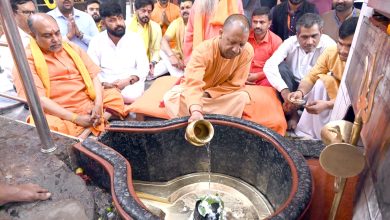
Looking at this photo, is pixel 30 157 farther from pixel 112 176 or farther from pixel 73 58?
pixel 73 58

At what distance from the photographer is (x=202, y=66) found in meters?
Answer: 2.57

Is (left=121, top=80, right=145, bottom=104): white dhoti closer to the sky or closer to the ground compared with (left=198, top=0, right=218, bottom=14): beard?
closer to the ground

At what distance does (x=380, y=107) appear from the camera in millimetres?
1102

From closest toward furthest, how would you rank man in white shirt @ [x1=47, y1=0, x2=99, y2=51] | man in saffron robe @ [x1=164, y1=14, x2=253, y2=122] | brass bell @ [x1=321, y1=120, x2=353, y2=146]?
brass bell @ [x1=321, y1=120, x2=353, y2=146]
man in saffron robe @ [x1=164, y1=14, x2=253, y2=122]
man in white shirt @ [x1=47, y1=0, x2=99, y2=51]

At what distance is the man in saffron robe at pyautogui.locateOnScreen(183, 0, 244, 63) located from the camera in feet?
12.2

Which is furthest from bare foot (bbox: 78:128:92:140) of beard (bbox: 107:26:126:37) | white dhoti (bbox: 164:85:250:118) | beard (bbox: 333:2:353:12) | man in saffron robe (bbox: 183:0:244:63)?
beard (bbox: 333:2:353:12)

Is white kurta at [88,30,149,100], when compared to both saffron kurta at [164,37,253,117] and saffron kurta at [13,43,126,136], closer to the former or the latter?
saffron kurta at [13,43,126,136]

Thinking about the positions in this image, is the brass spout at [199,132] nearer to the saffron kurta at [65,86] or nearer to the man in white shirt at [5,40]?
the saffron kurta at [65,86]

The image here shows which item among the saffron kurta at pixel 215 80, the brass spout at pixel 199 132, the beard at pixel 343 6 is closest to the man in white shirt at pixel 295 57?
the saffron kurta at pixel 215 80

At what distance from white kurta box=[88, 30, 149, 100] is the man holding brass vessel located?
201cm

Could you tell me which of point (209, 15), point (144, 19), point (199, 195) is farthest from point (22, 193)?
point (144, 19)

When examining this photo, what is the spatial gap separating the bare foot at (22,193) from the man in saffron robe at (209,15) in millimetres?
2747

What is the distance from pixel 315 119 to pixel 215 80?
1.09 m

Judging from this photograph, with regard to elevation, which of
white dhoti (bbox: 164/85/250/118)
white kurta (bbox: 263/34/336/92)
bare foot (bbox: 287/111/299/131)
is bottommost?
bare foot (bbox: 287/111/299/131)
